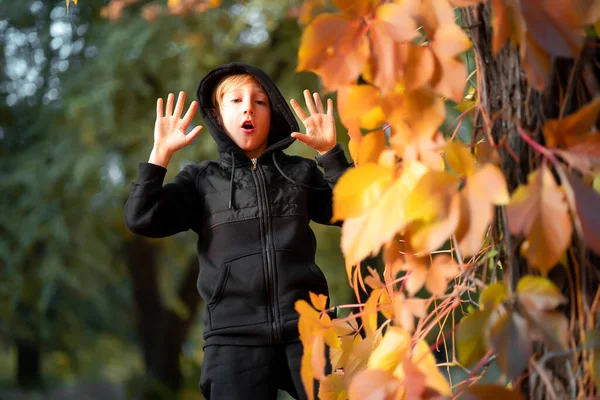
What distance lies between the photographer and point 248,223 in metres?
1.88

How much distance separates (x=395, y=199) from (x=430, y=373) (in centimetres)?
24

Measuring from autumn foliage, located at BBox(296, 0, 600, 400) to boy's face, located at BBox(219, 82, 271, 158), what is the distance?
91cm

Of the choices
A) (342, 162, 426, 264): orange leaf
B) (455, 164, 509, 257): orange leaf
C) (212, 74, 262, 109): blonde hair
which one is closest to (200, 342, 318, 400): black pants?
(212, 74, 262, 109): blonde hair

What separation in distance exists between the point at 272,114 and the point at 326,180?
273 millimetres

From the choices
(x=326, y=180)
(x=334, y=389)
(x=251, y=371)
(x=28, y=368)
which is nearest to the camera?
(x=334, y=389)

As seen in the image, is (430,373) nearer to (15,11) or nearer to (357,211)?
(357,211)

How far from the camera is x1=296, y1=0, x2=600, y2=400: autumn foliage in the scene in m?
0.87

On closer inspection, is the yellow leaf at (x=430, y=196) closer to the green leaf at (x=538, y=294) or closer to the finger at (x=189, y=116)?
the green leaf at (x=538, y=294)

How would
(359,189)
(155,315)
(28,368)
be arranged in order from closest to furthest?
(359,189), (155,315), (28,368)

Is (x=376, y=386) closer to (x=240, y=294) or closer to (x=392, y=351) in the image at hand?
(x=392, y=351)

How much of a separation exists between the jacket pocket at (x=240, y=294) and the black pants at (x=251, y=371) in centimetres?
7

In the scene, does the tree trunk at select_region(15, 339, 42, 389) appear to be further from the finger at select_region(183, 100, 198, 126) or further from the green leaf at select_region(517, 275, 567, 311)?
the green leaf at select_region(517, 275, 567, 311)

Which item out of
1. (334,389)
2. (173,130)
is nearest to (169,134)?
(173,130)

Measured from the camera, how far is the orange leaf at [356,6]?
0.97m
